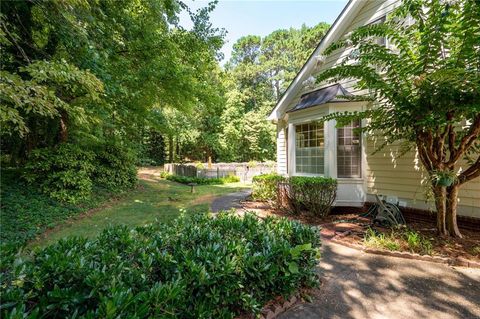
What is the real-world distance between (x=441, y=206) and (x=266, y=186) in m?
4.74

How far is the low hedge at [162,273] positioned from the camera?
167 cm

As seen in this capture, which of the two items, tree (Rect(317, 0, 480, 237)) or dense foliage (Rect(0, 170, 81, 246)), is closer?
tree (Rect(317, 0, 480, 237))

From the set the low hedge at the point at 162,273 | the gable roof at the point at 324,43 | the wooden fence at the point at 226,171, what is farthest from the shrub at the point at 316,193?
the wooden fence at the point at 226,171

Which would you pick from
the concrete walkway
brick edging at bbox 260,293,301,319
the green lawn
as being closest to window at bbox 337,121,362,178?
the concrete walkway

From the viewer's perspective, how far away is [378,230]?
5355 mm

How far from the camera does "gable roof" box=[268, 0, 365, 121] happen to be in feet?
23.9

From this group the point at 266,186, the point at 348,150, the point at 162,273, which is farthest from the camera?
the point at 266,186

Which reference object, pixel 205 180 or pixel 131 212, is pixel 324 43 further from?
pixel 205 180

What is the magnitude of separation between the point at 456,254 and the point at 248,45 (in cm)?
3748

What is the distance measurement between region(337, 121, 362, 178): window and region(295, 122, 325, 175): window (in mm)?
476

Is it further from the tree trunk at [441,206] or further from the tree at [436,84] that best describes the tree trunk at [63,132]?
the tree trunk at [441,206]

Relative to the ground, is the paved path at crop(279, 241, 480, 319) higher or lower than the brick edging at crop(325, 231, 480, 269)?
lower

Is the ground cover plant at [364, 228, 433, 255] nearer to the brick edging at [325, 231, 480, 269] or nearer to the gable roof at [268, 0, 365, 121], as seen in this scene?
the brick edging at [325, 231, 480, 269]

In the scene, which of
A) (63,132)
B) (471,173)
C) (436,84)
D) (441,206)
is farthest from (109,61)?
(471,173)
